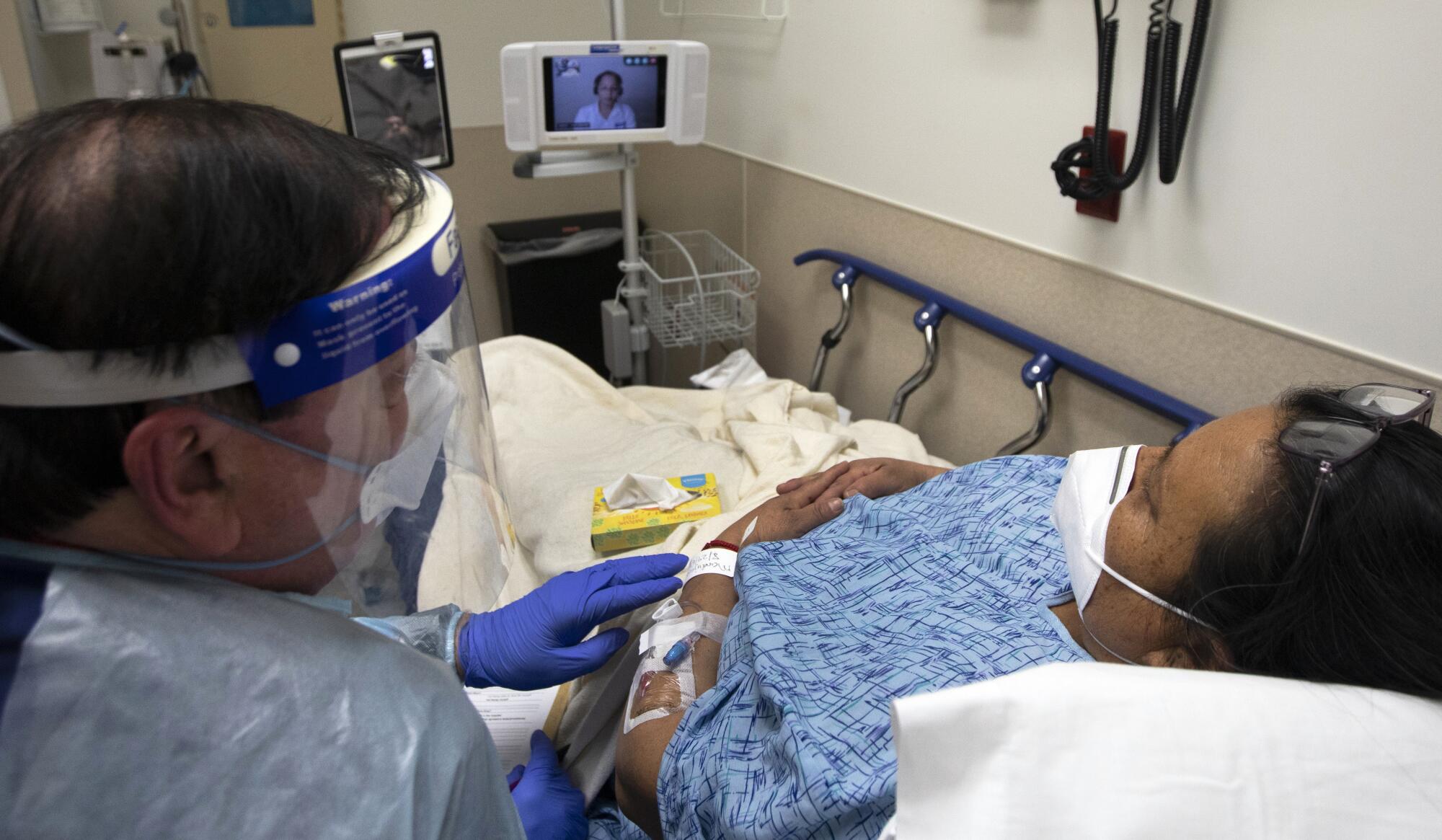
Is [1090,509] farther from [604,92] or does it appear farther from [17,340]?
[604,92]

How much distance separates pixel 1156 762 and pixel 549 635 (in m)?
0.71

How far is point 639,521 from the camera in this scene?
1.62m

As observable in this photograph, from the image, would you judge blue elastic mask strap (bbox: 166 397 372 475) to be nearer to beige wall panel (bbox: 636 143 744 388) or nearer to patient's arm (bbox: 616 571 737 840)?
patient's arm (bbox: 616 571 737 840)

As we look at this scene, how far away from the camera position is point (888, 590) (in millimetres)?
1161

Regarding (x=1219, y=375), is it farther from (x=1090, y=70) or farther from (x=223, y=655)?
(x=223, y=655)

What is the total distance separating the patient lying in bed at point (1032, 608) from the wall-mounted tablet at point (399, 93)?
1484 millimetres

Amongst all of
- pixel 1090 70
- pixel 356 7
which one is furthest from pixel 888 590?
pixel 356 7

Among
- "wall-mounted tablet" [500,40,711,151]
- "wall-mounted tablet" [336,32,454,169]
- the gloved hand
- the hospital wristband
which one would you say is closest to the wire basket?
"wall-mounted tablet" [500,40,711,151]

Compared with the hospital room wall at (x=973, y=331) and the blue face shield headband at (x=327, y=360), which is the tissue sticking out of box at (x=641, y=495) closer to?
the hospital room wall at (x=973, y=331)

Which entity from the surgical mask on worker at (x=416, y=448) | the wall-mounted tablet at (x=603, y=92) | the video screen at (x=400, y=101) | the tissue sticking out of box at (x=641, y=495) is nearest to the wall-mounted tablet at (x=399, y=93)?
the video screen at (x=400, y=101)

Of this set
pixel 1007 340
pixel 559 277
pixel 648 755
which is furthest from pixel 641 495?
pixel 559 277

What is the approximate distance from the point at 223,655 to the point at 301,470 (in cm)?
15

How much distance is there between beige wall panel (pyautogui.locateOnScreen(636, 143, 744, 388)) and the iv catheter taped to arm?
1670mm

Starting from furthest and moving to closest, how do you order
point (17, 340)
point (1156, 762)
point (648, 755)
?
1. point (648, 755)
2. point (1156, 762)
3. point (17, 340)
